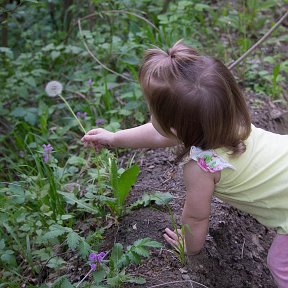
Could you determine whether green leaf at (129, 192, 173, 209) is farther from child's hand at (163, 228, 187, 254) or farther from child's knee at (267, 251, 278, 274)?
child's knee at (267, 251, 278, 274)

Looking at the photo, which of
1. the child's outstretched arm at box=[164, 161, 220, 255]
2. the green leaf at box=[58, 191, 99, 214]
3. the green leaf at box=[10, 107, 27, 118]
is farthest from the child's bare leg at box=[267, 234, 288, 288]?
the green leaf at box=[10, 107, 27, 118]

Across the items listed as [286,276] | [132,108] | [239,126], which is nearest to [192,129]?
[239,126]

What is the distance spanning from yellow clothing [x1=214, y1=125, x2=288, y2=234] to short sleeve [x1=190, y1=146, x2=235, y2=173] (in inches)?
1.8

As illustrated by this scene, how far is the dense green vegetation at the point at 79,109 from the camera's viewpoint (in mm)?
2408

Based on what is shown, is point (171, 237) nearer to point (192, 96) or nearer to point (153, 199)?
point (153, 199)

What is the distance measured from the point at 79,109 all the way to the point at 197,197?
1.89 meters

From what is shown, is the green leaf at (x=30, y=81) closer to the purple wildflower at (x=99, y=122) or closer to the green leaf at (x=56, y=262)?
the purple wildflower at (x=99, y=122)

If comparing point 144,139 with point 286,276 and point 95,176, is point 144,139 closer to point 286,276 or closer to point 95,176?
point 95,176

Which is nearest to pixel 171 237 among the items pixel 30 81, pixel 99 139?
pixel 99 139

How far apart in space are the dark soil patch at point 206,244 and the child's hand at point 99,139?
0.32m

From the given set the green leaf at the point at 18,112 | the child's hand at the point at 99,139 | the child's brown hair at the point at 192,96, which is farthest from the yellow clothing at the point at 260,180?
the green leaf at the point at 18,112

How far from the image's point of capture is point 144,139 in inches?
94.0

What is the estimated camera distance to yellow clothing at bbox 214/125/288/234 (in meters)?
2.08

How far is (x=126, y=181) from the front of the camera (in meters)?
2.40
